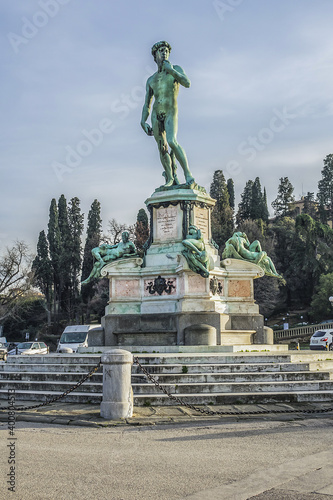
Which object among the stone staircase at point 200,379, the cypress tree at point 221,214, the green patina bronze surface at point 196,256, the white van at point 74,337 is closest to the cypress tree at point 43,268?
the cypress tree at point 221,214

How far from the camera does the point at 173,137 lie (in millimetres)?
16609

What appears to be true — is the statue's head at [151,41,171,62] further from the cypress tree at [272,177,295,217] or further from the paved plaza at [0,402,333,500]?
the cypress tree at [272,177,295,217]

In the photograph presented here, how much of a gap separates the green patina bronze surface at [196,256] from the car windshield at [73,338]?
522 inches

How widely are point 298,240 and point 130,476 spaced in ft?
186

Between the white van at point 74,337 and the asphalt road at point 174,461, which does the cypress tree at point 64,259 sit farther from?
the asphalt road at point 174,461

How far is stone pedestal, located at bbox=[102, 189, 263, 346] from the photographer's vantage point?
48.3ft

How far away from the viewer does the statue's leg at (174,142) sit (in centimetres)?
1656

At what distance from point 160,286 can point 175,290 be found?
499 mm

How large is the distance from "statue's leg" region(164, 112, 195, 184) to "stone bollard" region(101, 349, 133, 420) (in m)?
8.72

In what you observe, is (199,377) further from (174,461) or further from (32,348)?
(32,348)

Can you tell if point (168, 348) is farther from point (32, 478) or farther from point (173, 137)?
point (32, 478)

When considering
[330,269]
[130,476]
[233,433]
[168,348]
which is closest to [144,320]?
[168,348]

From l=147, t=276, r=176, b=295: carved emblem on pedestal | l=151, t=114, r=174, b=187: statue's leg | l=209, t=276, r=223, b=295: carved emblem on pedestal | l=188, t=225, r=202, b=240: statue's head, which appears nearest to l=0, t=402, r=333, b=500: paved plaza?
l=209, t=276, r=223, b=295: carved emblem on pedestal

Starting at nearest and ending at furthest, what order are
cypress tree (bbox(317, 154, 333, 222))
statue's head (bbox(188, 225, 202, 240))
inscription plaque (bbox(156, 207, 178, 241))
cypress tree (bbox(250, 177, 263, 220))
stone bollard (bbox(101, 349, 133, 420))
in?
stone bollard (bbox(101, 349, 133, 420)) < statue's head (bbox(188, 225, 202, 240)) < inscription plaque (bbox(156, 207, 178, 241)) < cypress tree (bbox(250, 177, 263, 220)) < cypress tree (bbox(317, 154, 333, 222))
